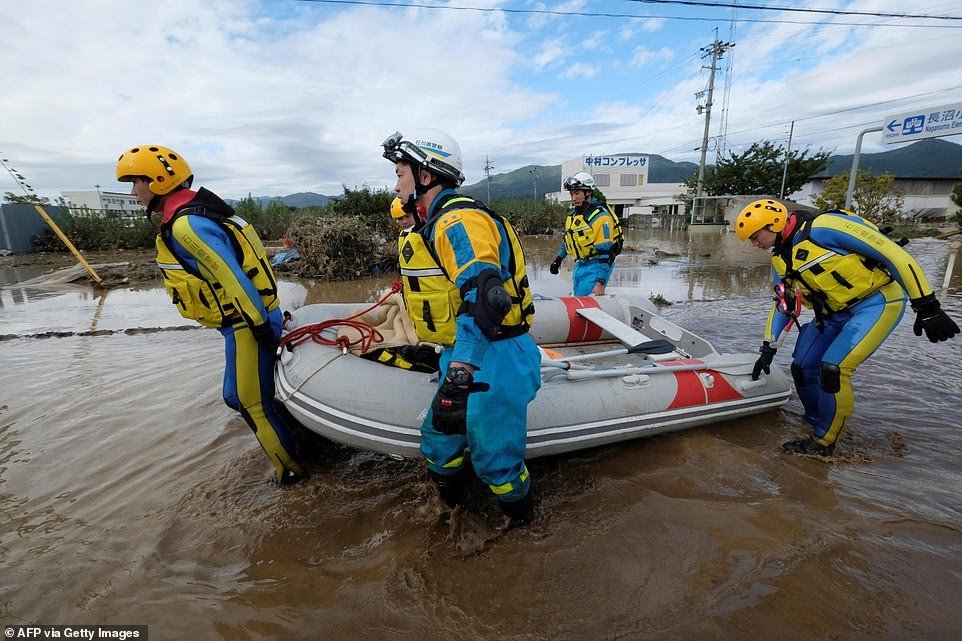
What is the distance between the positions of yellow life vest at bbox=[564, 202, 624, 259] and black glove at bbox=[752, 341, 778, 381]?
2.04 m

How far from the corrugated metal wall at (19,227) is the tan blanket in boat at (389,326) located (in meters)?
18.4

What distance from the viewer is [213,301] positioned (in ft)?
7.71

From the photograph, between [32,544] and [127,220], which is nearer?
[32,544]

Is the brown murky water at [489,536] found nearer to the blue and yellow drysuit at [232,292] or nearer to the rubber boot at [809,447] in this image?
the rubber boot at [809,447]

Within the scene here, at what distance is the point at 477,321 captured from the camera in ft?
5.48

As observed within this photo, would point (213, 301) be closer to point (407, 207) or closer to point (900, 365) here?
point (407, 207)

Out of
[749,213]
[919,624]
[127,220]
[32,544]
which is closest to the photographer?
[919,624]

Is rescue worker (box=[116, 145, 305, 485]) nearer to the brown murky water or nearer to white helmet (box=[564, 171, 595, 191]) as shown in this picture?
the brown murky water

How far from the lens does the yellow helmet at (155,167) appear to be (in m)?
2.22

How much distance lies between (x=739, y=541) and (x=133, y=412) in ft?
14.2

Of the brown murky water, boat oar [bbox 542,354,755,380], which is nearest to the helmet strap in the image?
the brown murky water

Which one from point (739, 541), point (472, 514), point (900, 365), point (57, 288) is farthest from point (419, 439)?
point (57, 288)

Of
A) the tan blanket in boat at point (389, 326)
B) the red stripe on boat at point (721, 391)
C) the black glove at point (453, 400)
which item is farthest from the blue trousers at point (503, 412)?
the red stripe on boat at point (721, 391)

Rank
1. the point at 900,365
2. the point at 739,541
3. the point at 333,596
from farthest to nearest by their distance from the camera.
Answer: the point at 900,365 → the point at 739,541 → the point at 333,596
